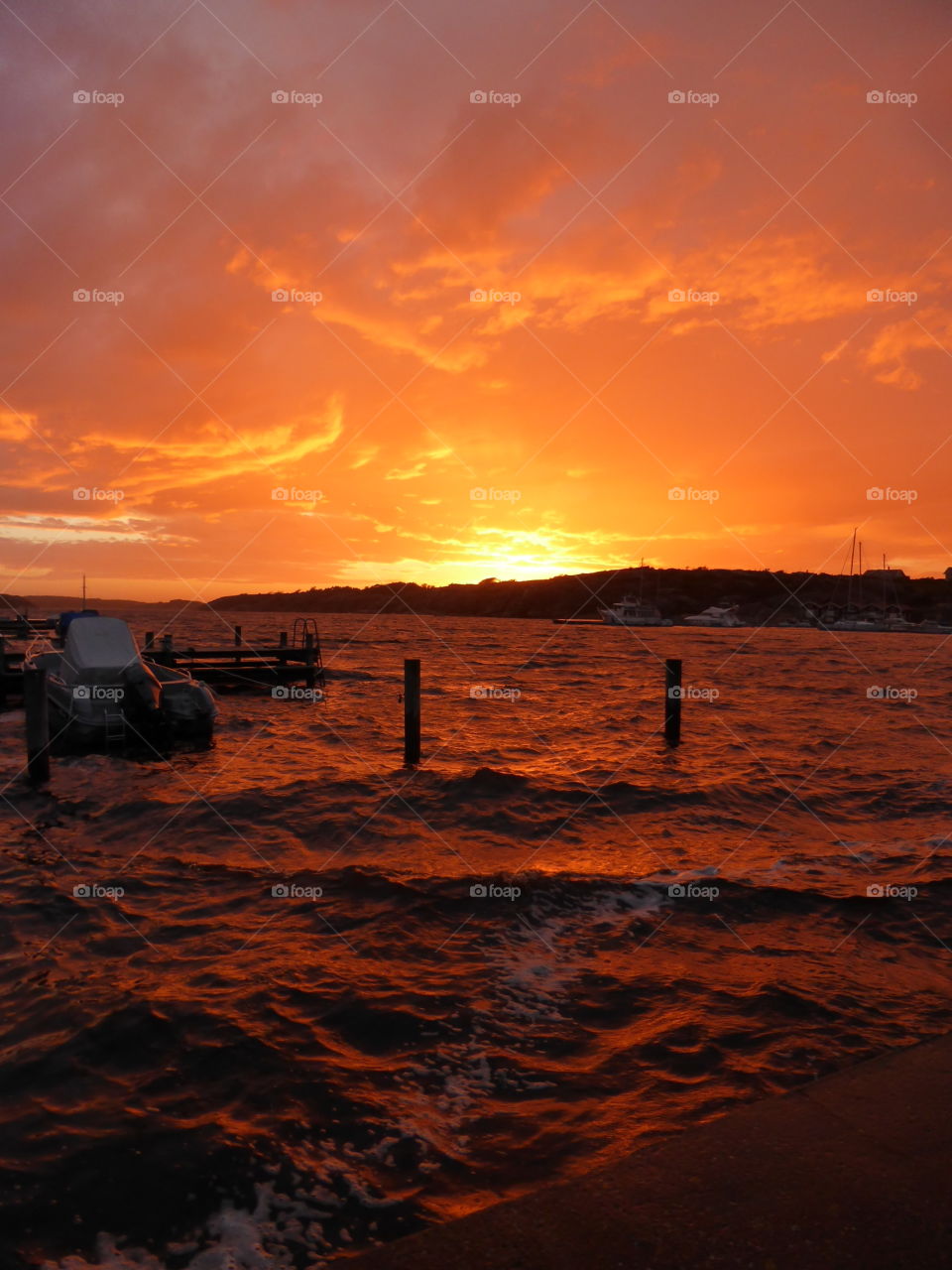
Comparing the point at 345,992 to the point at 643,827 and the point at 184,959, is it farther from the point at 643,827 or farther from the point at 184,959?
the point at 643,827

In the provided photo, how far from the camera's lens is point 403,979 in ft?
22.8

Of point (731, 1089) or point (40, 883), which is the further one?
point (40, 883)

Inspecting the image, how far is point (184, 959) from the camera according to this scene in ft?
23.9

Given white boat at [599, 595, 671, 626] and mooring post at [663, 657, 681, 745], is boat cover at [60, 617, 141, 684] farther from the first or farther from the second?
white boat at [599, 595, 671, 626]

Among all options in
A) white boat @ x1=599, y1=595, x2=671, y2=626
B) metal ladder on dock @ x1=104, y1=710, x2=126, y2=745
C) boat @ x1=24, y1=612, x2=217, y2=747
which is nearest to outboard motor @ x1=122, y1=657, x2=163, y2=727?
boat @ x1=24, y1=612, x2=217, y2=747

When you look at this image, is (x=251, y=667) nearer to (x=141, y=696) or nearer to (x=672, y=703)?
(x=141, y=696)

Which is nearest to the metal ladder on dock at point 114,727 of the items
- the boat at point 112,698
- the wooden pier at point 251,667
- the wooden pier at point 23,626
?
the boat at point 112,698

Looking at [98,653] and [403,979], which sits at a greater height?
[98,653]

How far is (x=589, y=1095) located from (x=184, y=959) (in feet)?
13.1

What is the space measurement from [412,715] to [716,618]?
135 m

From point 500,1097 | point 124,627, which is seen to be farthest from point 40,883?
point 124,627

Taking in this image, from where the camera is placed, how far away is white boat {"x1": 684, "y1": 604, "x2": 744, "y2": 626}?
144750 millimetres

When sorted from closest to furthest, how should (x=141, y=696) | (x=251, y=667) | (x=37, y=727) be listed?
1. (x=37, y=727)
2. (x=141, y=696)
3. (x=251, y=667)

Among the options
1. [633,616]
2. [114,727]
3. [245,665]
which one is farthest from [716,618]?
[114,727]
